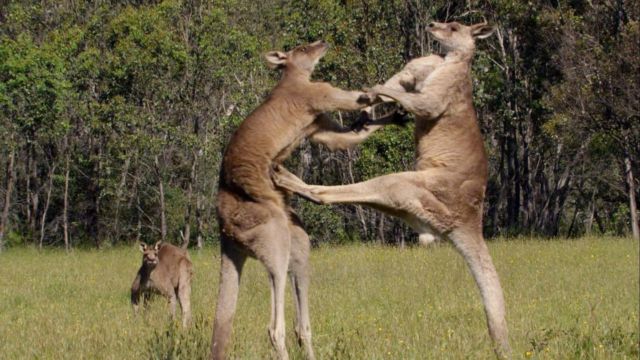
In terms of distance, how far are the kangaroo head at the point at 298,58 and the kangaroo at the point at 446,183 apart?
27.0 inches

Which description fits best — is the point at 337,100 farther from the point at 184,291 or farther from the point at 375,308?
the point at 184,291

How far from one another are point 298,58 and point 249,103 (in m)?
21.5

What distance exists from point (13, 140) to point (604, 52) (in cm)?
1808

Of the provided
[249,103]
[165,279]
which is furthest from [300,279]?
[249,103]

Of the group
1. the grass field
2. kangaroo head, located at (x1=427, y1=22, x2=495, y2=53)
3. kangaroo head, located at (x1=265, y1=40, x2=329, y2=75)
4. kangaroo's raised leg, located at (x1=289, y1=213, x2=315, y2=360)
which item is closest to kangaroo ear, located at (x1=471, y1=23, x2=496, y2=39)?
kangaroo head, located at (x1=427, y1=22, x2=495, y2=53)

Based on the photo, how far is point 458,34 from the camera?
28.5 ft

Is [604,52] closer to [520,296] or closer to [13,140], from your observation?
[520,296]

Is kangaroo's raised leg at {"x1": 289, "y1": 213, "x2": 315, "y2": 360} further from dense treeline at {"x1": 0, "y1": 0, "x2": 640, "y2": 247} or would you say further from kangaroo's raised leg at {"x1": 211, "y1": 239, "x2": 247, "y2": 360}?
dense treeline at {"x1": 0, "y1": 0, "x2": 640, "y2": 247}

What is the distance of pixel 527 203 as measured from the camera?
36.7m

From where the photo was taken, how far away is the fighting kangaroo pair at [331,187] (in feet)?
25.5

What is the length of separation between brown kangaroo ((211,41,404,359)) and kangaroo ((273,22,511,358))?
1.37 feet

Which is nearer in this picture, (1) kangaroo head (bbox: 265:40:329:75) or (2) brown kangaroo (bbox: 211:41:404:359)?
(2) brown kangaroo (bbox: 211:41:404:359)

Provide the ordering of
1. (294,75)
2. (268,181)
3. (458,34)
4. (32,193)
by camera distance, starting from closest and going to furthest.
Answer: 1. (268,181)
2. (294,75)
3. (458,34)
4. (32,193)

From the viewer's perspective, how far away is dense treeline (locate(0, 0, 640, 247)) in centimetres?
2827
